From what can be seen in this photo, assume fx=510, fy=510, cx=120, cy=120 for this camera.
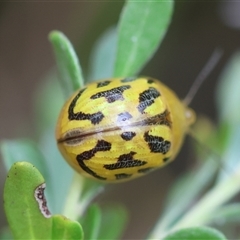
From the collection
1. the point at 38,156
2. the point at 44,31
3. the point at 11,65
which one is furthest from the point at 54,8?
the point at 38,156

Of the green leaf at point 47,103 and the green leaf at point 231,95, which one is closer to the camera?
the green leaf at point 231,95

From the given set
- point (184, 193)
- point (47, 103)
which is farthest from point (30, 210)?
point (47, 103)

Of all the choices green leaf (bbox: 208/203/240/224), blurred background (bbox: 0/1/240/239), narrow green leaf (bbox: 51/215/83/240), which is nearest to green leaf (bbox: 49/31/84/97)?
narrow green leaf (bbox: 51/215/83/240)

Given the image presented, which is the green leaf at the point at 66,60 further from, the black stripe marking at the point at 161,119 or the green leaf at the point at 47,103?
the green leaf at the point at 47,103

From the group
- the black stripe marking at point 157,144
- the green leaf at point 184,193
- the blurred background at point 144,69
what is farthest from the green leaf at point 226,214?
the blurred background at point 144,69

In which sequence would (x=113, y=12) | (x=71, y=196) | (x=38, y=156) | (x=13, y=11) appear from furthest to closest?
(x=13, y=11) < (x=113, y=12) < (x=38, y=156) < (x=71, y=196)

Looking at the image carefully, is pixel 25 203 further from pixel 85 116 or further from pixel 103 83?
pixel 103 83

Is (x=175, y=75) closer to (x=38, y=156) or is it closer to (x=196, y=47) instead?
(x=196, y=47)
